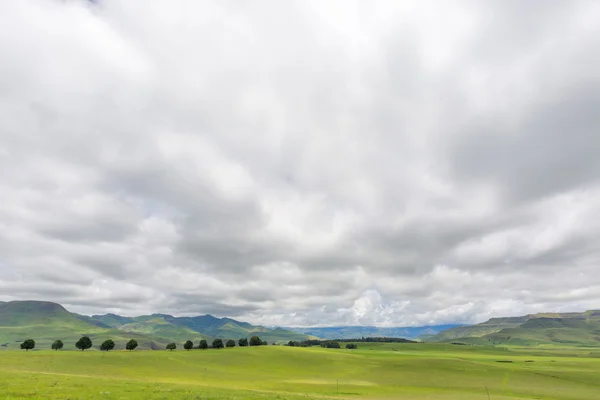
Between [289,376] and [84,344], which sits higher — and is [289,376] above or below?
below

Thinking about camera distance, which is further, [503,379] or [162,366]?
[503,379]

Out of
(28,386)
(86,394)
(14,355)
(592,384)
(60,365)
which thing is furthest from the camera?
(592,384)

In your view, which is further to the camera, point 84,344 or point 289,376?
point 84,344

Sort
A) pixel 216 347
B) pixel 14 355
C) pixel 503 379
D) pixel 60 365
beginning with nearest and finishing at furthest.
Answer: pixel 60 365, pixel 14 355, pixel 503 379, pixel 216 347

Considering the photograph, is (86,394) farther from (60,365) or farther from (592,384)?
(592,384)

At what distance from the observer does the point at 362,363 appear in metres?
161

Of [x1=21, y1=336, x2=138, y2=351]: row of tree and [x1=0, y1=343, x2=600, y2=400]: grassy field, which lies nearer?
[x1=0, y1=343, x2=600, y2=400]: grassy field

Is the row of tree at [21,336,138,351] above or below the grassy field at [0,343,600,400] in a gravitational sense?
above

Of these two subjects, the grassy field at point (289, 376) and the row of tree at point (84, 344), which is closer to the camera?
the grassy field at point (289, 376)

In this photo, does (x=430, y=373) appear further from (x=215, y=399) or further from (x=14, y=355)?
(x=14, y=355)

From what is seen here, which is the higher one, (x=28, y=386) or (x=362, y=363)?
(x=28, y=386)

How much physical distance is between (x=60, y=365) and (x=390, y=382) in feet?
332

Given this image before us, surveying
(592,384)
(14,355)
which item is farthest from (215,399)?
(592,384)

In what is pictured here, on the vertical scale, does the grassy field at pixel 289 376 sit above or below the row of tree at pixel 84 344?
below
